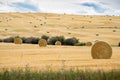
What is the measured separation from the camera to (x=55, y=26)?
8250 cm

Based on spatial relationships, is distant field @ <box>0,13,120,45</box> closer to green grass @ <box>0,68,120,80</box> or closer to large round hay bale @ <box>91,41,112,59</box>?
large round hay bale @ <box>91,41,112,59</box>

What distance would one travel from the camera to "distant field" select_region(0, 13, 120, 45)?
6821cm

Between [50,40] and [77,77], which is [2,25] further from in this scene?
[77,77]

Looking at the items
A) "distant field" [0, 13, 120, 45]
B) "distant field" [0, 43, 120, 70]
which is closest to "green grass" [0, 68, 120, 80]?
"distant field" [0, 43, 120, 70]

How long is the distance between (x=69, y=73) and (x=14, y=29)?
6331 centimetres

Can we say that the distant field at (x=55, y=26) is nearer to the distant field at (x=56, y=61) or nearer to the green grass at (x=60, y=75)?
the distant field at (x=56, y=61)

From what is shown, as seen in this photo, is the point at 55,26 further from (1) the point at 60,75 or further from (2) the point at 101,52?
(1) the point at 60,75

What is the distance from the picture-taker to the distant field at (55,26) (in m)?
68.2

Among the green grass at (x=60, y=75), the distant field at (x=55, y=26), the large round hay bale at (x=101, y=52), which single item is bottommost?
the distant field at (x=55, y=26)

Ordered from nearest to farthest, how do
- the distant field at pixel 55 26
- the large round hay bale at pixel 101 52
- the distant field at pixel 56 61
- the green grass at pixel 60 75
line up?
the green grass at pixel 60 75 → the distant field at pixel 56 61 → the large round hay bale at pixel 101 52 → the distant field at pixel 55 26

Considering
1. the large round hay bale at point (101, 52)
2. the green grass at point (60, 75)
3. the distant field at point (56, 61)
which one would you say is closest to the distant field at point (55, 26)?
the distant field at point (56, 61)

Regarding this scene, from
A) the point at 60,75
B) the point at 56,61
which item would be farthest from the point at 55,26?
the point at 60,75

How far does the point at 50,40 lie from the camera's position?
1959 inches

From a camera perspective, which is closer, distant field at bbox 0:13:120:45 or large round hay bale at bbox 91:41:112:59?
large round hay bale at bbox 91:41:112:59
